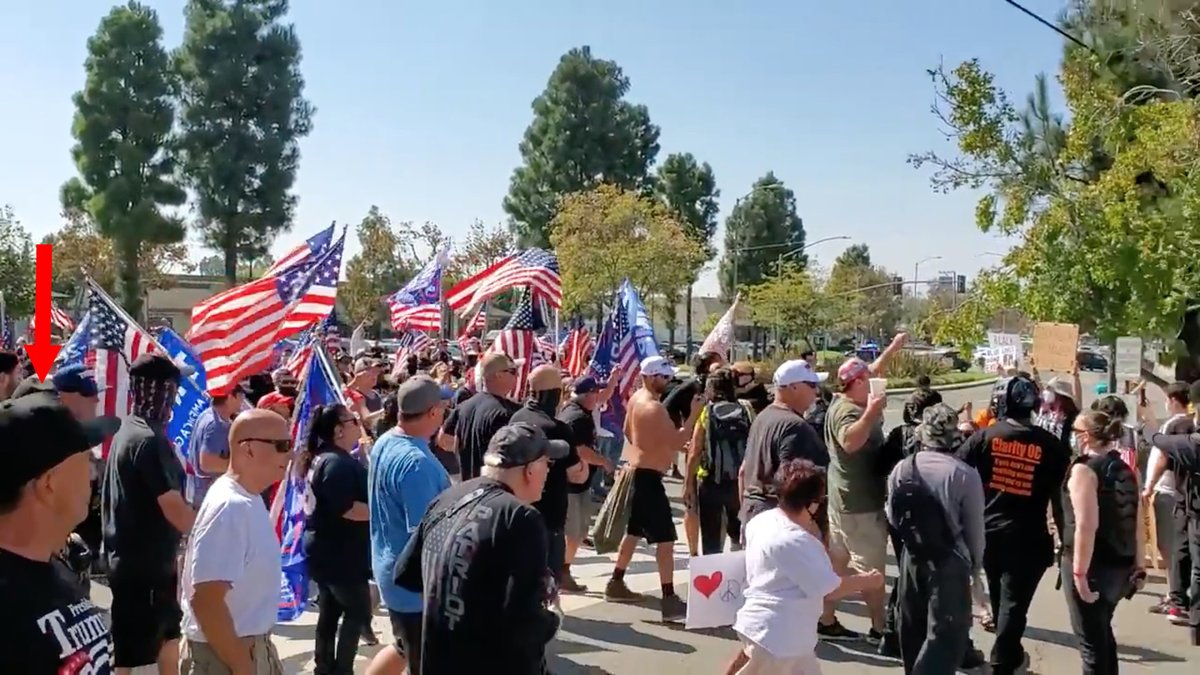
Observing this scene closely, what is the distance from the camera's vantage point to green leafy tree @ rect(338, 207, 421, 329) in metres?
56.2

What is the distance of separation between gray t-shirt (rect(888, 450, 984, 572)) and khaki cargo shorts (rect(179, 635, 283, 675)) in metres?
3.38

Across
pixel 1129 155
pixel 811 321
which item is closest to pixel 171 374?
pixel 1129 155

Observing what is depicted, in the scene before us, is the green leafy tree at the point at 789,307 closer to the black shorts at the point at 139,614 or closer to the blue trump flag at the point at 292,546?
the blue trump flag at the point at 292,546

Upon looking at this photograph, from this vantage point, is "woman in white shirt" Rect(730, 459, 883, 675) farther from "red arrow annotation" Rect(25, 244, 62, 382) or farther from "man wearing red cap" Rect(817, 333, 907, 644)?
"red arrow annotation" Rect(25, 244, 62, 382)

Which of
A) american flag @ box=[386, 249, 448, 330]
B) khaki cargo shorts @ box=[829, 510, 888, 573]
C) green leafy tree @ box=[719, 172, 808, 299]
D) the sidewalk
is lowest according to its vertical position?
the sidewalk

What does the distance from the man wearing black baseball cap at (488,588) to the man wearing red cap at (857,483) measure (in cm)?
386

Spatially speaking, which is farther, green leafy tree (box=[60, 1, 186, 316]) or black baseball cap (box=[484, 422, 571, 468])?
green leafy tree (box=[60, 1, 186, 316])

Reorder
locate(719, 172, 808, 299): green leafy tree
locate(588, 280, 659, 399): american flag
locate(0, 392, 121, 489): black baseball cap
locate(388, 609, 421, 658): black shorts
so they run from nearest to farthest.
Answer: locate(0, 392, 121, 489): black baseball cap, locate(388, 609, 421, 658): black shorts, locate(588, 280, 659, 399): american flag, locate(719, 172, 808, 299): green leafy tree

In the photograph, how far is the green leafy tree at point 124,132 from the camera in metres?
42.9

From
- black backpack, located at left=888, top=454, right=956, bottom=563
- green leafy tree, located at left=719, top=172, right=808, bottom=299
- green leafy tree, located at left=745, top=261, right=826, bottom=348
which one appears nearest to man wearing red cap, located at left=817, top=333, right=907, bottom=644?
black backpack, located at left=888, top=454, right=956, bottom=563

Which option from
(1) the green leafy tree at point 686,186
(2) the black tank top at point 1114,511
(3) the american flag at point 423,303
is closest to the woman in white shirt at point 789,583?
(2) the black tank top at point 1114,511

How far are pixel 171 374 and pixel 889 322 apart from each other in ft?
245

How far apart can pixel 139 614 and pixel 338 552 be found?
1040mm

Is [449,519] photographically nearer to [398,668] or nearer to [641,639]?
[398,668]
